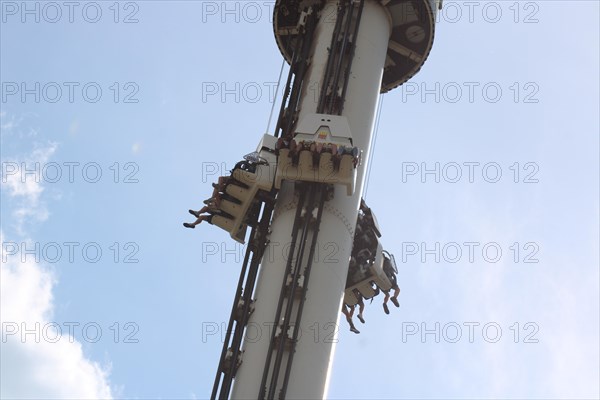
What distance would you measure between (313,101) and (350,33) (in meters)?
2.99

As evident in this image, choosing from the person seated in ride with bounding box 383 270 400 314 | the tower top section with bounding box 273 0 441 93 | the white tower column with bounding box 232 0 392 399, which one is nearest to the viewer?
the white tower column with bounding box 232 0 392 399

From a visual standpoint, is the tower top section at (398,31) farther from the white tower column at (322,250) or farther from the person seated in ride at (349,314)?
the person seated in ride at (349,314)

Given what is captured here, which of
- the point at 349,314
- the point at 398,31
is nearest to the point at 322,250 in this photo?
the point at 349,314

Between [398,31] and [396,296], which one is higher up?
[398,31]

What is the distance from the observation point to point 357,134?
29.3 m

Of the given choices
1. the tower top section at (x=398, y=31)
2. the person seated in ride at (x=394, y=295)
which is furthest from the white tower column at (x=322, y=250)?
the person seated in ride at (x=394, y=295)

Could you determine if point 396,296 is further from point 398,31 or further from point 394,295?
point 398,31

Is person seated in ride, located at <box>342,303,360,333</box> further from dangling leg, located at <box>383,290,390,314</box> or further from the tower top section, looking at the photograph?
the tower top section

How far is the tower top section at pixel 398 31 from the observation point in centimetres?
3275

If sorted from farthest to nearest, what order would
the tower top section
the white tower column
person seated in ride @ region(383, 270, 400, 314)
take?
1. the tower top section
2. person seated in ride @ region(383, 270, 400, 314)
3. the white tower column

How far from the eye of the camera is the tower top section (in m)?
32.8

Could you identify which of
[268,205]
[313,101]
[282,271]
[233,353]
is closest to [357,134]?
[313,101]

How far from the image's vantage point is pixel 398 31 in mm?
33625

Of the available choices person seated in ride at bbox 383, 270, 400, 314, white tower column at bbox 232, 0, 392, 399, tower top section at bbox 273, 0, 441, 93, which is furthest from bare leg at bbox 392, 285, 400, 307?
tower top section at bbox 273, 0, 441, 93
